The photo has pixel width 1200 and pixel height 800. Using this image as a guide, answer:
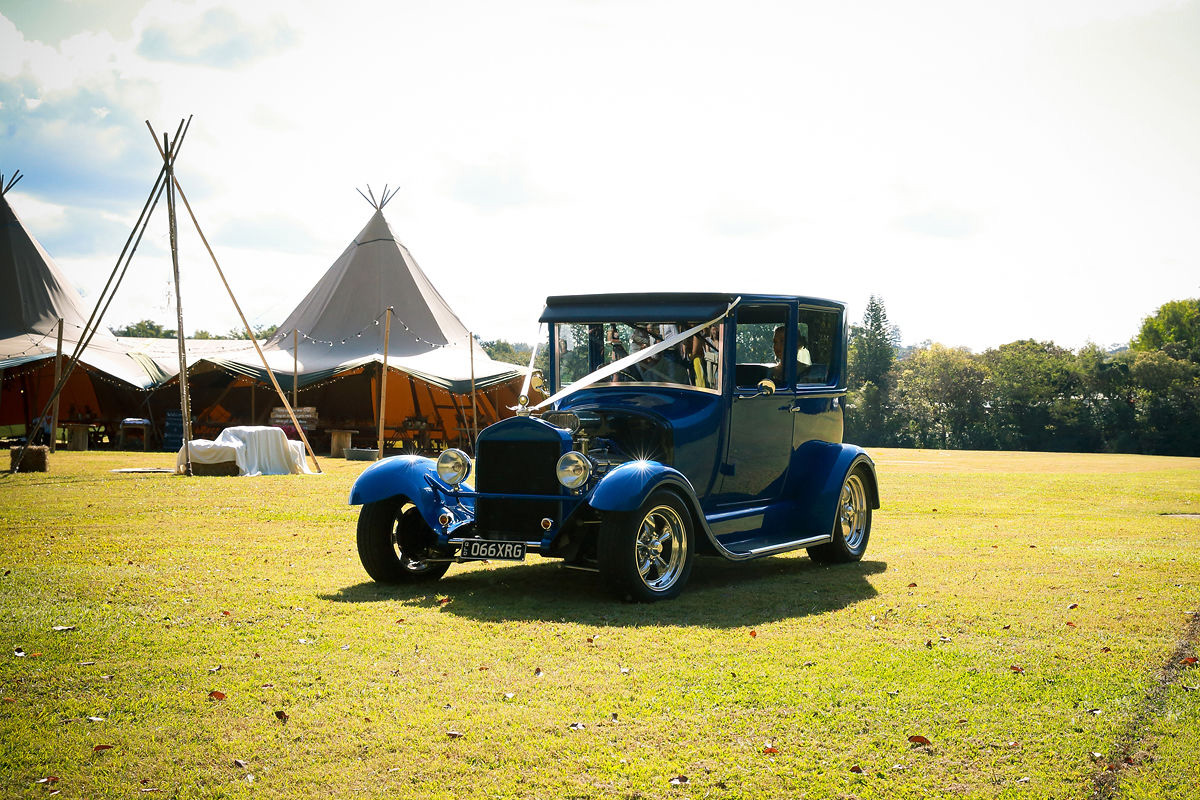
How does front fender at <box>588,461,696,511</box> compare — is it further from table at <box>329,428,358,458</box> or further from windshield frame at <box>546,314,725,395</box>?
table at <box>329,428,358,458</box>

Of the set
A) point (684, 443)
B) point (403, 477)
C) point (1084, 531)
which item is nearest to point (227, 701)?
point (403, 477)

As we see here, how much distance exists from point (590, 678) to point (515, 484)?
2.62 metres

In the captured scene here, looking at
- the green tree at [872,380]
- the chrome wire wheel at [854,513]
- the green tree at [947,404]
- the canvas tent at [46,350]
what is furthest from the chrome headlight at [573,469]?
the green tree at [872,380]

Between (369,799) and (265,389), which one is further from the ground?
(265,389)

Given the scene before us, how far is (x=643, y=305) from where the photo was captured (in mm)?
8430

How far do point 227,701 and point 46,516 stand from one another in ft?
27.5

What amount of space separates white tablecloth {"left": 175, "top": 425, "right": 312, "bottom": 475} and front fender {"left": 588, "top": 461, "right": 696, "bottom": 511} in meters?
13.0

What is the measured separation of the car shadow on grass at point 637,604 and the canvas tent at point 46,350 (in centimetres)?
2349

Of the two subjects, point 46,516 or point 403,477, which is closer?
point 403,477

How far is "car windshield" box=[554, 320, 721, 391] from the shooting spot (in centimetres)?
819

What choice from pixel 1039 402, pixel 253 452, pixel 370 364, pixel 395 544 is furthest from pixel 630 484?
pixel 1039 402

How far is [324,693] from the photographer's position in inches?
187

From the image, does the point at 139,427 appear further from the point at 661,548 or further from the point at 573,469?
the point at 661,548

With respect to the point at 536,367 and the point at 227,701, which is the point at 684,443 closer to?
the point at 536,367
